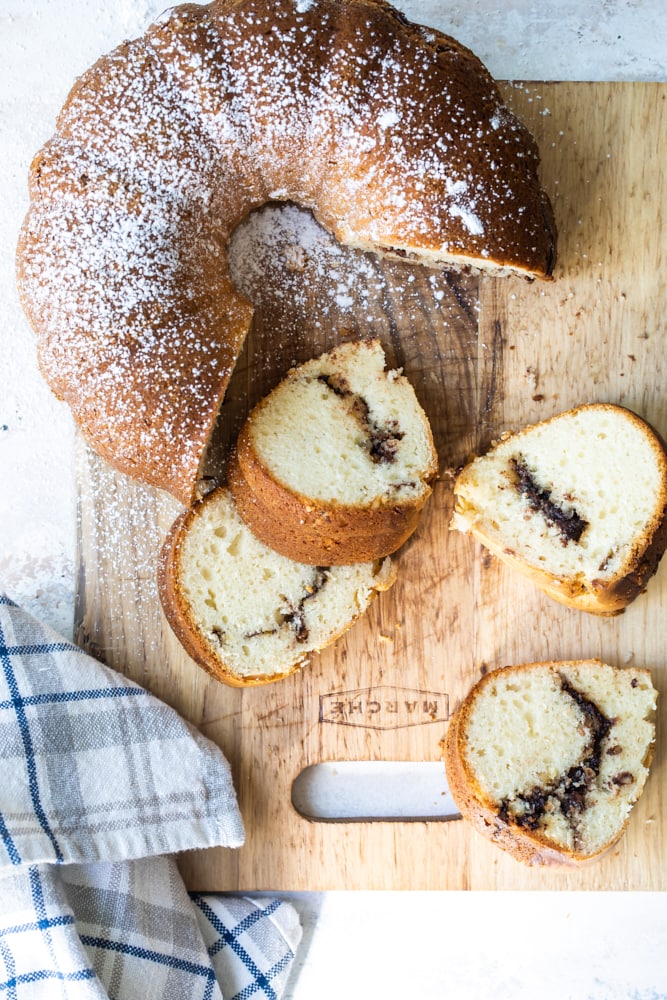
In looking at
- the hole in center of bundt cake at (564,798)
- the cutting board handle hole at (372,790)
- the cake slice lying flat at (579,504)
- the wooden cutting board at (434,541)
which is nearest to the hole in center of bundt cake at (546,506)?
the cake slice lying flat at (579,504)

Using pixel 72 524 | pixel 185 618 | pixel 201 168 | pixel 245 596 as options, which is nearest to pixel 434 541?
pixel 245 596

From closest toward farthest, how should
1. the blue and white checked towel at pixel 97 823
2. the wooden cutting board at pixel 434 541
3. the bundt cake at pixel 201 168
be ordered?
the bundt cake at pixel 201 168, the blue and white checked towel at pixel 97 823, the wooden cutting board at pixel 434 541

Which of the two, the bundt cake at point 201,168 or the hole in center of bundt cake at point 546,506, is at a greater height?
the bundt cake at point 201,168

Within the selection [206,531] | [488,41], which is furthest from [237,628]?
[488,41]

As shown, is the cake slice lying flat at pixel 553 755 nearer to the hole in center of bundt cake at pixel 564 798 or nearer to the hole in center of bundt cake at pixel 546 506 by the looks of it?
the hole in center of bundt cake at pixel 564 798

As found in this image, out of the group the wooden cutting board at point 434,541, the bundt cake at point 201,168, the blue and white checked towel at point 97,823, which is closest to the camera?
the bundt cake at point 201,168

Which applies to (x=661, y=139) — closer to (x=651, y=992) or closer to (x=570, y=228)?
(x=570, y=228)
